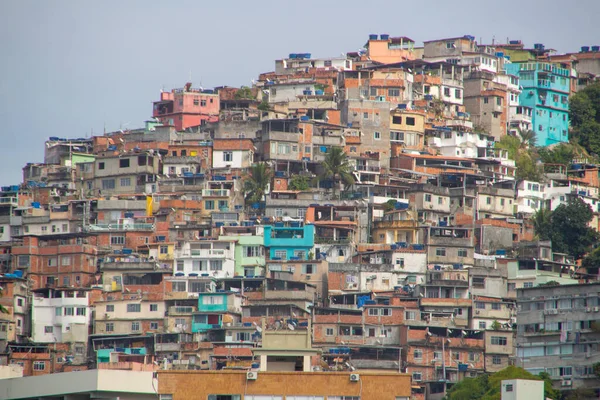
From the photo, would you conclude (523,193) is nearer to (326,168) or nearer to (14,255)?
(326,168)

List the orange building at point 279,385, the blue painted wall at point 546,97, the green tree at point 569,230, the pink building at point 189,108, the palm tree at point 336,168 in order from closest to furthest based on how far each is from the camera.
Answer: the orange building at point 279,385 < the green tree at point 569,230 < the palm tree at point 336,168 < the pink building at point 189,108 < the blue painted wall at point 546,97

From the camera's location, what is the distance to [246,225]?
8431 cm

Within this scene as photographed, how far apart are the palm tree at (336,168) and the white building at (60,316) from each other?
1788 centimetres

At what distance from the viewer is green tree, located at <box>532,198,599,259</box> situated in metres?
89.0

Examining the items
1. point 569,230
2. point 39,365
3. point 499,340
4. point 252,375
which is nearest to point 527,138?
point 569,230

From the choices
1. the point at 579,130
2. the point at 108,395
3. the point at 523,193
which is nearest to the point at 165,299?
the point at 523,193

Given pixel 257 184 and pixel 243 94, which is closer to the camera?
pixel 257 184

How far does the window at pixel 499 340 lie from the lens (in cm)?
7506

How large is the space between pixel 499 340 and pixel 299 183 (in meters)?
19.3

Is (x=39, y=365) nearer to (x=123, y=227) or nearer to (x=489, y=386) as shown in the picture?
(x=123, y=227)

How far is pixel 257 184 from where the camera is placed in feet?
291

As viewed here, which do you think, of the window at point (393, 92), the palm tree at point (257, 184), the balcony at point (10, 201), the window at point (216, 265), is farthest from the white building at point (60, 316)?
the window at point (393, 92)

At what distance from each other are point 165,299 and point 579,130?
42.2 m

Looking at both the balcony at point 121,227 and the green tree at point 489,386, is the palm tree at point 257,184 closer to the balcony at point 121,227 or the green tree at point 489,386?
the balcony at point 121,227
